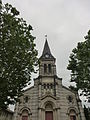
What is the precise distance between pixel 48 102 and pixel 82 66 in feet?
65.5

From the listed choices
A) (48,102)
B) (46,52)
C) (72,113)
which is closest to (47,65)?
(46,52)

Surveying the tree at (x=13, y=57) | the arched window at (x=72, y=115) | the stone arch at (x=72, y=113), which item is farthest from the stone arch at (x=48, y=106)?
the tree at (x=13, y=57)

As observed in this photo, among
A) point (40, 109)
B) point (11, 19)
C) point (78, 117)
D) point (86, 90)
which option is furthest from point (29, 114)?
point (11, 19)

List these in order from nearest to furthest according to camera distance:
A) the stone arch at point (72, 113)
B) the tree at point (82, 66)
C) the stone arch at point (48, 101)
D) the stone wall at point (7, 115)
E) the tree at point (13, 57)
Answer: the tree at point (13, 57), the tree at point (82, 66), the stone wall at point (7, 115), the stone arch at point (72, 113), the stone arch at point (48, 101)

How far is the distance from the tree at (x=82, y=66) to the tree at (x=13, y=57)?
502 cm

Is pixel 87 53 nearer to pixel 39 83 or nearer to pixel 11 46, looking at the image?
pixel 11 46

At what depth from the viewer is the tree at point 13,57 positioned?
11117 mm

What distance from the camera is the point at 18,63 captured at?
37.9 feet

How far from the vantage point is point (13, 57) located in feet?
37.3

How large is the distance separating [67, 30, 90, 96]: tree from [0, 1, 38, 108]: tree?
5.02m

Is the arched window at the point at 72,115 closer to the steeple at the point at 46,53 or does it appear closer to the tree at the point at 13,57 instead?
the steeple at the point at 46,53

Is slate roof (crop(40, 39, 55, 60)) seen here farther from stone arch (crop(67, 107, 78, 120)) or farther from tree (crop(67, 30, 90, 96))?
tree (crop(67, 30, 90, 96))

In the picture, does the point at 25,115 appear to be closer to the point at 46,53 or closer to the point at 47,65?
the point at 47,65

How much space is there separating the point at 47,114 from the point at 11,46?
2453 centimetres
